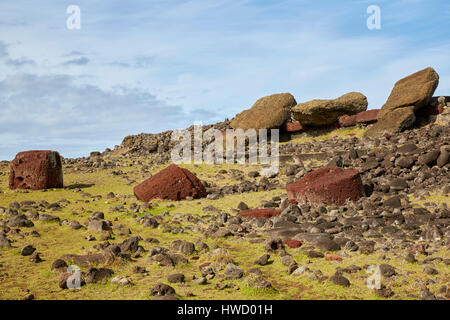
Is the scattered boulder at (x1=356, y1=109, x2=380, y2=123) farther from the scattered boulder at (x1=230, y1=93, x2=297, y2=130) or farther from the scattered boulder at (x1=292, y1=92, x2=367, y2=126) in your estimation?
the scattered boulder at (x1=230, y1=93, x2=297, y2=130)

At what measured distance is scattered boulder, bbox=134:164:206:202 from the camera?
10.1 meters

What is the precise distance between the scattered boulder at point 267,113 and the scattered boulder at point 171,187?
8455 mm

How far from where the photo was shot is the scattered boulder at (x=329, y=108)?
17375 mm

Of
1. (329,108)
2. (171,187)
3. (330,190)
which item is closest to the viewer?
(330,190)

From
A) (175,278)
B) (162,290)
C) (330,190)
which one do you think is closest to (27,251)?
(175,278)

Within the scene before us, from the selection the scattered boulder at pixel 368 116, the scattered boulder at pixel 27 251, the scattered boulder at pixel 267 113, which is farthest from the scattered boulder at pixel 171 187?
the scattered boulder at pixel 368 116

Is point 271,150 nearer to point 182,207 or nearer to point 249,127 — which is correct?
point 249,127

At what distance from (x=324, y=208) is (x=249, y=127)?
35.4 ft

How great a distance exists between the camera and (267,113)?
18688mm

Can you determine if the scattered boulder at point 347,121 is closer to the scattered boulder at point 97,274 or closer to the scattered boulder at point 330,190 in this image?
the scattered boulder at point 330,190

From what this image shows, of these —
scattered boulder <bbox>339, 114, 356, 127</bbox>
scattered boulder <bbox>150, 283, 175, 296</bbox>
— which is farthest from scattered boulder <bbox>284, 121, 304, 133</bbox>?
scattered boulder <bbox>150, 283, 175, 296</bbox>

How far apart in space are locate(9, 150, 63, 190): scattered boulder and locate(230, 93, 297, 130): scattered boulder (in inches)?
352

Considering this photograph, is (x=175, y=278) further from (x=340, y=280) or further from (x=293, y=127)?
(x=293, y=127)

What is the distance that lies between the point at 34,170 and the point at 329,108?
11.2 meters
